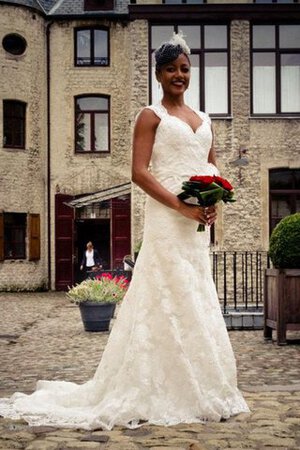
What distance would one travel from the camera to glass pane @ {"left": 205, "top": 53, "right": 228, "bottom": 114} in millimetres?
18922

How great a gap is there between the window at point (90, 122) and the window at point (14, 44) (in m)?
2.31

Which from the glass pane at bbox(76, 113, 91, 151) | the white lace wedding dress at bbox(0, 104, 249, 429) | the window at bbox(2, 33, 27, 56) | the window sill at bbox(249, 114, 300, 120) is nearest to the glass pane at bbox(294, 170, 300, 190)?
the window sill at bbox(249, 114, 300, 120)

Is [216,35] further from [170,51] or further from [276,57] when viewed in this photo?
[170,51]

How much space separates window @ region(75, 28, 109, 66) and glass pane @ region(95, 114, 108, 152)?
1.73 meters

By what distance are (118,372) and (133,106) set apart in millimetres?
15310

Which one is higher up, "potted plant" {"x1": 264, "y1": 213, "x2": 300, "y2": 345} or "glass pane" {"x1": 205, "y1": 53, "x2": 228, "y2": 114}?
"glass pane" {"x1": 205, "y1": 53, "x2": 228, "y2": 114}

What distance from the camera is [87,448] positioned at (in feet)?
11.4

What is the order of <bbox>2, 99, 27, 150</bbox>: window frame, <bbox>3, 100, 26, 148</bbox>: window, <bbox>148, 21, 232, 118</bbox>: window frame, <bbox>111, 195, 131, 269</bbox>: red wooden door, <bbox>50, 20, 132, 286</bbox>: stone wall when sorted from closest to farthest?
<bbox>148, 21, 232, 118</bbox>: window frame < <bbox>111, 195, 131, 269</bbox>: red wooden door < <bbox>2, 99, 27, 150</bbox>: window frame < <bbox>3, 100, 26, 148</bbox>: window < <bbox>50, 20, 132, 286</bbox>: stone wall

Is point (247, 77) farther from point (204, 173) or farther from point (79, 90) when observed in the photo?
point (204, 173)

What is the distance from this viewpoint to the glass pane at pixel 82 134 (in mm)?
23062

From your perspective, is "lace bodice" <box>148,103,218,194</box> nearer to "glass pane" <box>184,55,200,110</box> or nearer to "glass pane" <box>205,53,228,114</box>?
"glass pane" <box>184,55,200,110</box>

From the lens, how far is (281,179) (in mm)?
19125

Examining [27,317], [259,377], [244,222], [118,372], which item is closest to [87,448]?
[118,372]

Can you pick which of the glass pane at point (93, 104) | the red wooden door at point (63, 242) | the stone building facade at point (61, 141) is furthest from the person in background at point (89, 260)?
the glass pane at point (93, 104)
